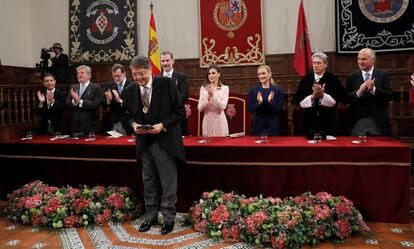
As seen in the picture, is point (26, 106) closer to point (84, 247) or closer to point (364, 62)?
point (84, 247)

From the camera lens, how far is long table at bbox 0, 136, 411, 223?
3.49 meters

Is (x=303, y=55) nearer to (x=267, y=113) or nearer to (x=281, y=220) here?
(x=267, y=113)

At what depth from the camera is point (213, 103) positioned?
4465mm

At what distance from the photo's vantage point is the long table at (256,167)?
3486 mm

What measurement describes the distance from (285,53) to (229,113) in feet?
9.45

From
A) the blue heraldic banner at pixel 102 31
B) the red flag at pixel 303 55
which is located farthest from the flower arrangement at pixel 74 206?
the blue heraldic banner at pixel 102 31

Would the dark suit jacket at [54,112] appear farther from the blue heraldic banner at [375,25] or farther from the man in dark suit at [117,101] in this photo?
the blue heraldic banner at [375,25]

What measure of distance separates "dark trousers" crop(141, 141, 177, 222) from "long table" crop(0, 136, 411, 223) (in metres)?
0.37

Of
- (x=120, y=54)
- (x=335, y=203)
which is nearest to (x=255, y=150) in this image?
(x=335, y=203)

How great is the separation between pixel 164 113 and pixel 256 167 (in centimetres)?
94

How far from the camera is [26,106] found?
7.44 m

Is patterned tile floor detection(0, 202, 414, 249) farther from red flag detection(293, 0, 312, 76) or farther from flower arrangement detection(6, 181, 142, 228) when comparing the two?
red flag detection(293, 0, 312, 76)

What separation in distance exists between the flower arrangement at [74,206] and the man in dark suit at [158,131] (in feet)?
1.23

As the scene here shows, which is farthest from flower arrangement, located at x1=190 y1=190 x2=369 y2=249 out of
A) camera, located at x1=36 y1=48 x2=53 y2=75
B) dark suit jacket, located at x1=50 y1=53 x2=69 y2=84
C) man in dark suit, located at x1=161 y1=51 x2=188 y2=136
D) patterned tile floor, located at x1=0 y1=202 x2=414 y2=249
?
camera, located at x1=36 y1=48 x2=53 y2=75
